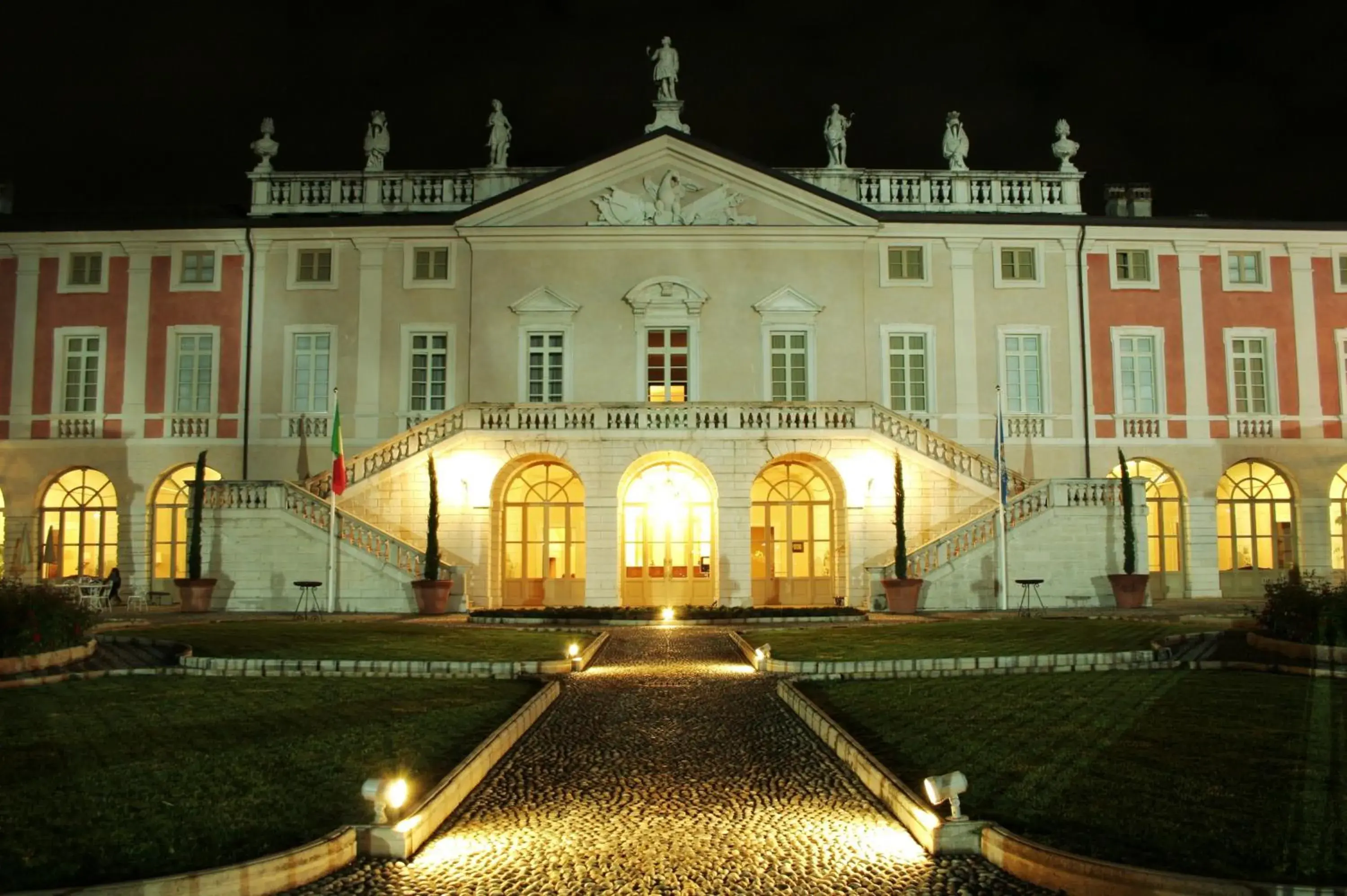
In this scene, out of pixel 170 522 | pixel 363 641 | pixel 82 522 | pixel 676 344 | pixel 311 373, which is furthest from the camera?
pixel 311 373

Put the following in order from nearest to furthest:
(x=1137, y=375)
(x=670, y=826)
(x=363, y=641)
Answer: (x=670, y=826)
(x=363, y=641)
(x=1137, y=375)

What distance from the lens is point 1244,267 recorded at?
123 feet

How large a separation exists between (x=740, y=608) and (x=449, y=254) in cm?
1459

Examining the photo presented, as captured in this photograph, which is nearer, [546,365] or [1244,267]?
[546,365]

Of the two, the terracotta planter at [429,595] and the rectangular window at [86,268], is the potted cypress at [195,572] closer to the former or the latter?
the terracotta planter at [429,595]

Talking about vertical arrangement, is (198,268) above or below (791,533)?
above

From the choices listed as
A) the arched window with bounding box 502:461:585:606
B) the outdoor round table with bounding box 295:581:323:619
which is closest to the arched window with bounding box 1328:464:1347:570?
the arched window with bounding box 502:461:585:606

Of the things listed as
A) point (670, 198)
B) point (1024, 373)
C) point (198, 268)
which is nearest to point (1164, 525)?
point (1024, 373)

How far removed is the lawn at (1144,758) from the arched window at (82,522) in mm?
26737

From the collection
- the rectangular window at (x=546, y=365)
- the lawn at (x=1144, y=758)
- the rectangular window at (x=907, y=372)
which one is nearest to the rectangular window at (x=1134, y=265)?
the rectangular window at (x=907, y=372)

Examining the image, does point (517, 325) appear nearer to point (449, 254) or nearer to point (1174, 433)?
point (449, 254)

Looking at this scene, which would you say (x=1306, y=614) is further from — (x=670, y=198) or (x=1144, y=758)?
(x=670, y=198)

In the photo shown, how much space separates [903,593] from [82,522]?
75.4 feet

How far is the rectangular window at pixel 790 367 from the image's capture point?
36344 millimetres
